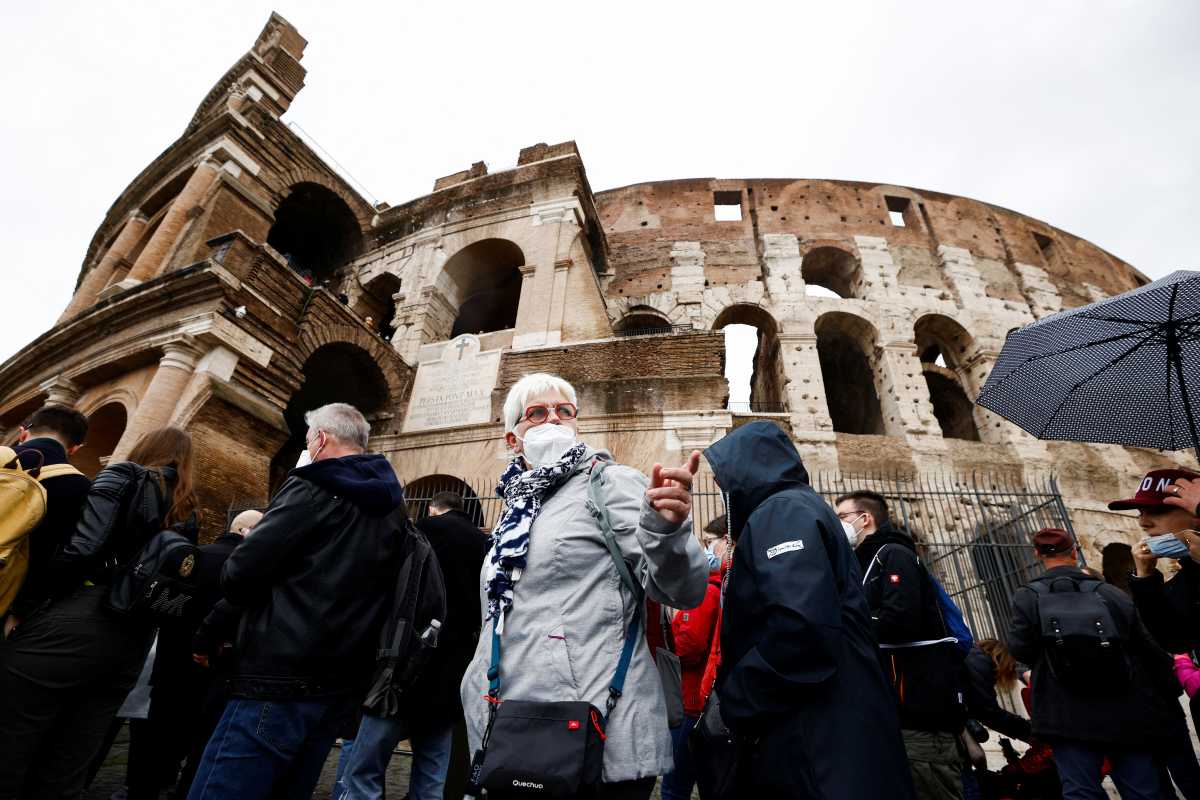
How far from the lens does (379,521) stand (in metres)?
2.25

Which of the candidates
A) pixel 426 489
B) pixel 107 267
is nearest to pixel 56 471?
pixel 426 489

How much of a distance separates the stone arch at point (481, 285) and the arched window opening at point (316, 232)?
9.71ft

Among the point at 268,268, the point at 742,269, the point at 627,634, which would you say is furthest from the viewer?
the point at 742,269

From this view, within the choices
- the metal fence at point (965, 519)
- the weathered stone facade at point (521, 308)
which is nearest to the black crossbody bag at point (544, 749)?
the metal fence at point (965, 519)

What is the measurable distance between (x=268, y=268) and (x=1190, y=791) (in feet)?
34.3

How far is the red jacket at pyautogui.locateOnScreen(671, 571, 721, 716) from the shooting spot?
2709 millimetres

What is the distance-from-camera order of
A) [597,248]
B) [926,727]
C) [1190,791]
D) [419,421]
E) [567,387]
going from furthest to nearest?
[597,248]
[419,421]
[1190,791]
[926,727]
[567,387]

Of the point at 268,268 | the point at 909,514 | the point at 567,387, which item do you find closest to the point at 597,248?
the point at 268,268

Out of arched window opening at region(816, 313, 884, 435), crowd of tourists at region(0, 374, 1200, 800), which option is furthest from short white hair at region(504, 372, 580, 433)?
arched window opening at region(816, 313, 884, 435)

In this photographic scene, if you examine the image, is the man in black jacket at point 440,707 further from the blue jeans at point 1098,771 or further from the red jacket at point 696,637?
the blue jeans at point 1098,771

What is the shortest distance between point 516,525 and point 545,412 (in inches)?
17.3

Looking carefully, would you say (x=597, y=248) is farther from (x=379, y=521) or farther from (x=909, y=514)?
(x=379, y=521)

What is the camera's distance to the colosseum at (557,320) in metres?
8.05

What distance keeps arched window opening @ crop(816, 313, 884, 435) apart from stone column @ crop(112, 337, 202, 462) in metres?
13.1
